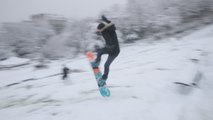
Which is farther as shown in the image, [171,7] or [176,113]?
[171,7]

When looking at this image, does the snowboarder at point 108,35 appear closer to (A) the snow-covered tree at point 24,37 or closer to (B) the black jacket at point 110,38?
(B) the black jacket at point 110,38

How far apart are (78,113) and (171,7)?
53499 mm

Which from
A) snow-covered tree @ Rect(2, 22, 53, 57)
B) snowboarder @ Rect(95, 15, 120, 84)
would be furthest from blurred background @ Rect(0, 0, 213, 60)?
snowboarder @ Rect(95, 15, 120, 84)

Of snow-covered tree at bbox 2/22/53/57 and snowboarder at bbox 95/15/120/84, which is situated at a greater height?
snowboarder at bbox 95/15/120/84

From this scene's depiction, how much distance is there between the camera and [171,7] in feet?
180

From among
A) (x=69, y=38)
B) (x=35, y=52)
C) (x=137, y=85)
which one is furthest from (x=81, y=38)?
(x=137, y=85)

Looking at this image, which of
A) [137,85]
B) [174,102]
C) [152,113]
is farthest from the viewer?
[137,85]

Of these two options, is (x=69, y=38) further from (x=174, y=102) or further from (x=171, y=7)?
(x=174, y=102)

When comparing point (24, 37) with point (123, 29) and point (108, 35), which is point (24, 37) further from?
point (108, 35)

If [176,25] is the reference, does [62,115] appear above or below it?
above

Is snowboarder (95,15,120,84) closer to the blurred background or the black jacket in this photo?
A: the black jacket

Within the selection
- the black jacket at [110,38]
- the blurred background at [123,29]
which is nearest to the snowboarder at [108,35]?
the black jacket at [110,38]

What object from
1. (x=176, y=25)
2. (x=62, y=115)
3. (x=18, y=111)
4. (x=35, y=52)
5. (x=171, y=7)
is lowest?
(x=35, y=52)

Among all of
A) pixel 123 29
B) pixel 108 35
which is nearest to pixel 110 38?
pixel 108 35
